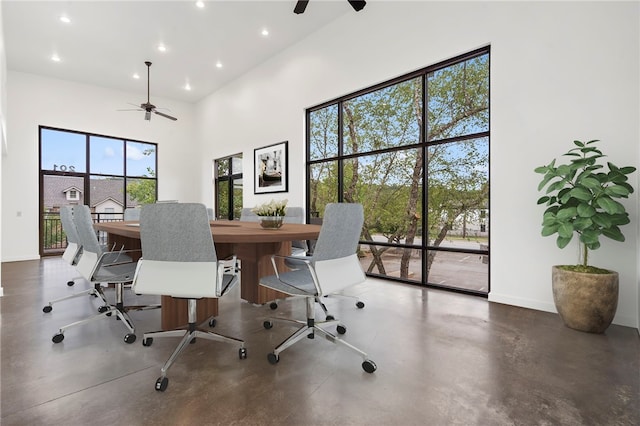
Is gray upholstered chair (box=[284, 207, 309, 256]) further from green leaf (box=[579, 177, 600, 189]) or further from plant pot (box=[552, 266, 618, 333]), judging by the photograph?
green leaf (box=[579, 177, 600, 189])

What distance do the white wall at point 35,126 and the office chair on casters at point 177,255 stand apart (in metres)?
6.76

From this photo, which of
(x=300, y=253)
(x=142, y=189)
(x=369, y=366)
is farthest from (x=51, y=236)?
(x=369, y=366)

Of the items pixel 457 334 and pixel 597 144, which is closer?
pixel 457 334

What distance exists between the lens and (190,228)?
167cm

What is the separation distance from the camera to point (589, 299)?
7.73 feet

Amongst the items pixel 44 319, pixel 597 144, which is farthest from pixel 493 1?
pixel 44 319

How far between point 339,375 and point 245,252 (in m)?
1.69

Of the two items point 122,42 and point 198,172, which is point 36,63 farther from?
point 198,172

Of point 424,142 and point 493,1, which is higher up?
point 493,1

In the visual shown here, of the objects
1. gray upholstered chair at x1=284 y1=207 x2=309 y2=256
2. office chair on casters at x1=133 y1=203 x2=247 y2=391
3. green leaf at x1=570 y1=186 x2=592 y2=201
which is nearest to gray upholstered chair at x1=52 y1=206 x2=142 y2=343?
office chair on casters at x1=133 y1=203 x2=247 y2=391

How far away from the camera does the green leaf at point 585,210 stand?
7.58 feet

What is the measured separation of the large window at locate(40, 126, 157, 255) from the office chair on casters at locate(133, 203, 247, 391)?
6893 millimetres

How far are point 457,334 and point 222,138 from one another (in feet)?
22.2

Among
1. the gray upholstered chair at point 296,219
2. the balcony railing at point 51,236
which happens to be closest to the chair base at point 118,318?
the gray upholstered chair at point 296,219
